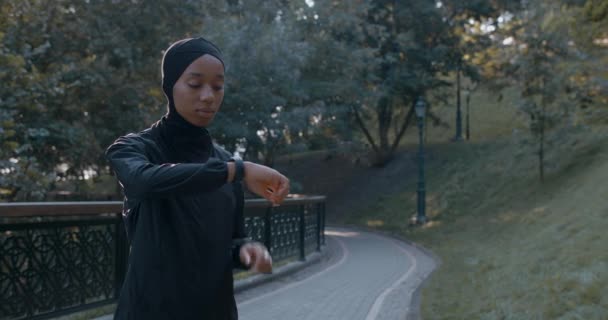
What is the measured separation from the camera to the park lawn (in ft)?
25.8

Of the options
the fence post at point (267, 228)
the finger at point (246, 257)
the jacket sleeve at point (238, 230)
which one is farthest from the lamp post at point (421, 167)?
the finger at point (246, 257)

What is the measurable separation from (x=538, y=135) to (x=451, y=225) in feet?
14.5

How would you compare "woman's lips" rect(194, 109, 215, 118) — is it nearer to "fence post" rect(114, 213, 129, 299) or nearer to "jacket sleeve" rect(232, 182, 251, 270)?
"jacket sleeve" rect(232, 182, 251, 270)

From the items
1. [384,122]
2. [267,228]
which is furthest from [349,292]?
[384,122]

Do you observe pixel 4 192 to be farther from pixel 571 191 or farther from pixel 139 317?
pixel 571 191

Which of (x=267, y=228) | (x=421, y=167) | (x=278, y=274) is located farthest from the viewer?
(x=421, y=167)

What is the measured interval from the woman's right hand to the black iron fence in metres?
3.67

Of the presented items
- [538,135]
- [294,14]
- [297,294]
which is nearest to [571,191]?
[538,135]

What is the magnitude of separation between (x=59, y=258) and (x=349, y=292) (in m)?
5.25

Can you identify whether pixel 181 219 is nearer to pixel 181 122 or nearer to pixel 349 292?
pixel 181 122

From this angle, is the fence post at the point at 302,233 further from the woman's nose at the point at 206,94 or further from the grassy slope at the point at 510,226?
the woman's nose at the point at 206,94

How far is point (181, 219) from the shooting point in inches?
99.3

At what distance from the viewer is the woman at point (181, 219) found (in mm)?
2518

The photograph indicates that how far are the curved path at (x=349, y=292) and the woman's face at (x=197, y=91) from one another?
557cm
